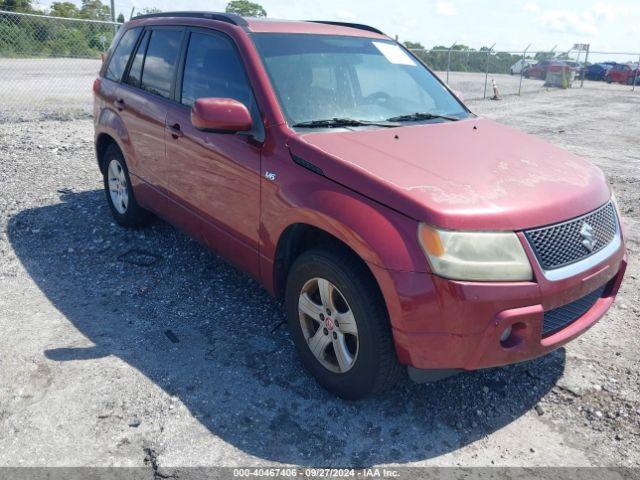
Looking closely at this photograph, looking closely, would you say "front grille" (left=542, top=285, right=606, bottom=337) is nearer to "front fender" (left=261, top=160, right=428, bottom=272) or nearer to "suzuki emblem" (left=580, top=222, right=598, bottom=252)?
"suzuki emblem" (left=580, top=222, right=598, bottom=252)

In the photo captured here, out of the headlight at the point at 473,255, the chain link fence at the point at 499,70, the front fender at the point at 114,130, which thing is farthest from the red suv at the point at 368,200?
the chain link fence at the point at 499,70

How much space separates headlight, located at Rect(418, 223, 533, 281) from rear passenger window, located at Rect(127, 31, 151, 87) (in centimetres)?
334

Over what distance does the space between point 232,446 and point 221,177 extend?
5.55 ft

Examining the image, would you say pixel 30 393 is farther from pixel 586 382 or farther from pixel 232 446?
pixel 586 382

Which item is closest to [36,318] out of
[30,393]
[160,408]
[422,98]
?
[30,393]

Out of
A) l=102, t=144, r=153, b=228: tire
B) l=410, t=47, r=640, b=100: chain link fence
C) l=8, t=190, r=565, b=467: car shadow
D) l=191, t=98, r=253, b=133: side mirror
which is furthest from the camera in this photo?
l=410, t=47, r=640, b=100: chain link fence

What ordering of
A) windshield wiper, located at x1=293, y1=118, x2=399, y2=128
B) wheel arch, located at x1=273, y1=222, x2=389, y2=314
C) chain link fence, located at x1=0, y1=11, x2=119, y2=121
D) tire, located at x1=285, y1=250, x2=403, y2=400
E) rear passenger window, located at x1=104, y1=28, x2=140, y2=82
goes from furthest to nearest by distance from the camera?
chain link fence, located at x1=0, y1=11, x2=119, y2=121, rear passenger window, located at x1=104, y1=28, x2=140, y2=82, windshield wiper, located at x1=293, y1=118, x2=399, y2=128, wheel arch, located at x1=273, y1=222, x2=389, y2=314, tire, located at x1=285, y1=250, x2=403, y2=400

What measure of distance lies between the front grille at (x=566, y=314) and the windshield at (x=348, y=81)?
1.57m

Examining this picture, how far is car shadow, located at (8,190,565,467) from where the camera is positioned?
2840 millimetres

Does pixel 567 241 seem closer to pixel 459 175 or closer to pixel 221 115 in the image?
pixel 459 175

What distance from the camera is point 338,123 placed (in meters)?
3.42

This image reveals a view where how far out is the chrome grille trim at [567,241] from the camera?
8.52 ft

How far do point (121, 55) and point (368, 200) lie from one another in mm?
3561

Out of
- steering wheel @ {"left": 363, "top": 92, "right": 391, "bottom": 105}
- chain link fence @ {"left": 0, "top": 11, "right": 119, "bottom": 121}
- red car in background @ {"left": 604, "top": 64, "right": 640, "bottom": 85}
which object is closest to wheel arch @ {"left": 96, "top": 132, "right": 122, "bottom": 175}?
steering wheel @ {"left": 363, "top": 92, "right": 391, "bottom": 105}
